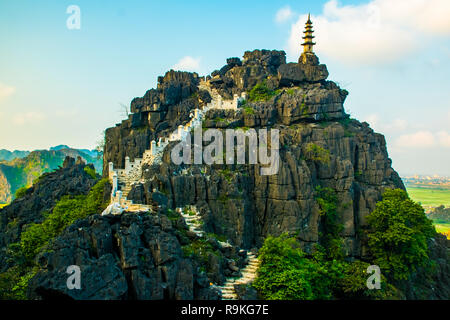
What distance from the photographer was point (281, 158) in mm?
37812

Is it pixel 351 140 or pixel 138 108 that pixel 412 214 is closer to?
pixel 351 140

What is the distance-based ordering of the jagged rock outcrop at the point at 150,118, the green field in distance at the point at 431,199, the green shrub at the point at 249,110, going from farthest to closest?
1. the green field in distance at the point at 431,199
2. the jagged rock outcrop at the point at 150,118
3. the green shrub at the point at 249,110

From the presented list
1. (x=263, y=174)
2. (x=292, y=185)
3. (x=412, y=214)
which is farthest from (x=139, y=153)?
(x=412, y=214)

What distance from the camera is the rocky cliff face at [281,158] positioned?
114 feet

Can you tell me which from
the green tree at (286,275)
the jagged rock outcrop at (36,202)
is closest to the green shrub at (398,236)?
the green tree at (286,275)

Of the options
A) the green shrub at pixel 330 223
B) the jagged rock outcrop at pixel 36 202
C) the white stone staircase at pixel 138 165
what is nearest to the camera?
the white stone staircase at pixel 138 165

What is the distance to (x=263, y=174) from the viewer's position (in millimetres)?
37281

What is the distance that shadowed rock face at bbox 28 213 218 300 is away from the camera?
20.4 m

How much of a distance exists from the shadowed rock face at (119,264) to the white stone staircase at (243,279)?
1.44 m

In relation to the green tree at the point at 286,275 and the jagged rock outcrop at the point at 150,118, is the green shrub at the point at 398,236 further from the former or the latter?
the jagged rock outcrop at the point at 150,118

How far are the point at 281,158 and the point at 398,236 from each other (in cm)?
1372

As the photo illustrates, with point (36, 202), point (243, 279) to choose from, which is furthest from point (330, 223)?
point (36, 202)

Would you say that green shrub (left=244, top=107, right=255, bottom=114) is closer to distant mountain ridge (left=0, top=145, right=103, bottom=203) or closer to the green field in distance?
distant mountain ridge (left=0, top=145, right=103, bottom=203)

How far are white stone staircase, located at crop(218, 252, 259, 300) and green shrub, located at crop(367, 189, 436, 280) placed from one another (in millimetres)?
14662
